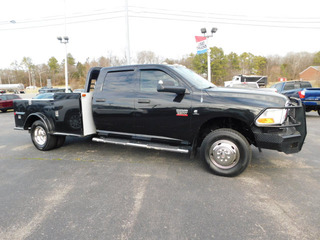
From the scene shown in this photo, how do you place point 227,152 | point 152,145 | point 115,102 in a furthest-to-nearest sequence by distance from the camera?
1. point 115,102
2. point 152,145
3. point 227,152

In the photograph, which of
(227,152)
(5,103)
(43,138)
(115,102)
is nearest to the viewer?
(227,152)

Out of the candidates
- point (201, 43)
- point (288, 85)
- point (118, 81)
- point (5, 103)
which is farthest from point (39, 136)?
point (5, 103)

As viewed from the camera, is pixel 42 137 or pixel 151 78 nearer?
pixel 151 78

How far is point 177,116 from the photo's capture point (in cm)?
399

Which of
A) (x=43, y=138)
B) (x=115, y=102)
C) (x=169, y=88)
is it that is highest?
(x=169, y=88)

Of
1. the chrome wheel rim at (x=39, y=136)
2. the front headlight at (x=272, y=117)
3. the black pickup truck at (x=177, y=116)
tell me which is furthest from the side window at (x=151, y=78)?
the chrome wheel rim at (x=39, y=136)

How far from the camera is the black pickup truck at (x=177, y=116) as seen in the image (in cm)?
350

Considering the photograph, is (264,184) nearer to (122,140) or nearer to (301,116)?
(301,116)

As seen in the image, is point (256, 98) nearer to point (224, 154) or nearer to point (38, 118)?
point (224, 154)

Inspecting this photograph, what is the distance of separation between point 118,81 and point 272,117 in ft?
9.93

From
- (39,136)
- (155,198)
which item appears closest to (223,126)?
(155,198)

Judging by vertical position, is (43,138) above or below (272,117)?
below

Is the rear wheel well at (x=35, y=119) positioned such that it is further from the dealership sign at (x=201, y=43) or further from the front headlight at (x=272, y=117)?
the dealership sign at (x=201, y=43)

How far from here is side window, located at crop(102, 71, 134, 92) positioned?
→ 178 inches
